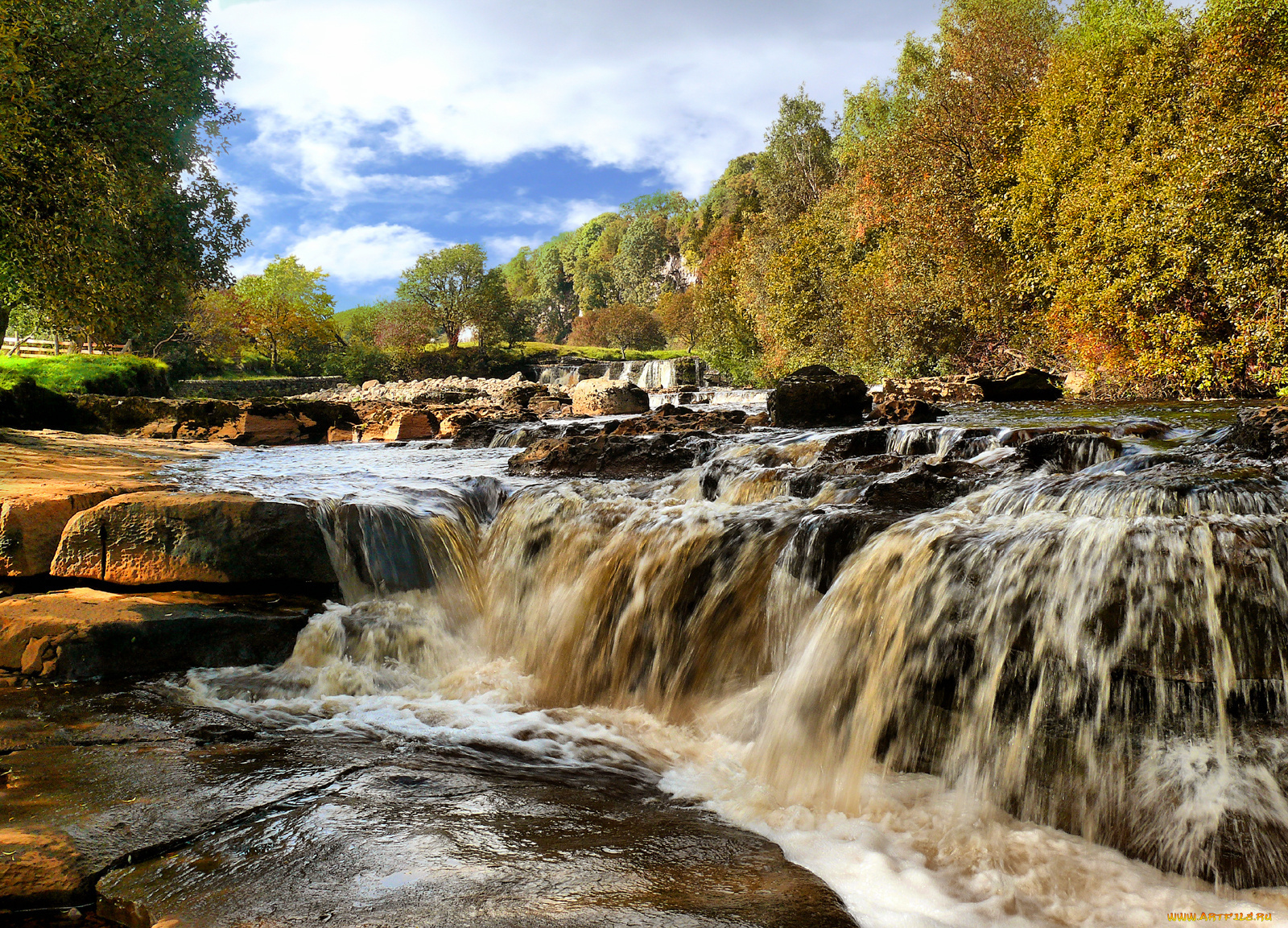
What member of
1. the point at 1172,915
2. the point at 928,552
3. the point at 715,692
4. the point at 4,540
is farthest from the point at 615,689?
the point at 4,540

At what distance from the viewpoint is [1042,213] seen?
20.2 meters

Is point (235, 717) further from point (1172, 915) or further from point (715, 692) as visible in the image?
point (1172, 915)

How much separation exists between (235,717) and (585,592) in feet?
9.22

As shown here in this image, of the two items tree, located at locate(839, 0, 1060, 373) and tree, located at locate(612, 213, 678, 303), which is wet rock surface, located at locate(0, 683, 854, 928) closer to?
tree, located at locate(839, 0, 1060, 373)

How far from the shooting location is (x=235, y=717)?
4.59 m

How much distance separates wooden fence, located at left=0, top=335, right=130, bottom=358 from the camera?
3397 cm

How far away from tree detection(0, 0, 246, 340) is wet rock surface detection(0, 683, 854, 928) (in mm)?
13804

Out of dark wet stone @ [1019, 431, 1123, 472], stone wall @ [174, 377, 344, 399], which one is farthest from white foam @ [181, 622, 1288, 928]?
stone wall @ [174, 377, 344, 399]

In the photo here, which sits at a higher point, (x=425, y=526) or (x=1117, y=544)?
(x=1117, y=544)

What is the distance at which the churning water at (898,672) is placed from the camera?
10.4 ft

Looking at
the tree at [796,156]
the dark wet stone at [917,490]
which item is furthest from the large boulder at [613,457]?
the tree at [796,156]

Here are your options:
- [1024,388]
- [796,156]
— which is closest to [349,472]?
[1024,388]

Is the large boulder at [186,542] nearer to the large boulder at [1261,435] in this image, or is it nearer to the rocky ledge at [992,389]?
the large boulder at [1261,435]

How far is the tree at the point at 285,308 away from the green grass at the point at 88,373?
29382mm
